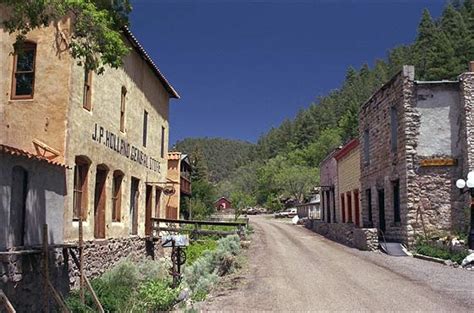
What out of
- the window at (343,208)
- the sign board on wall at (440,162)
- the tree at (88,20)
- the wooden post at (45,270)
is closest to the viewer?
the tree at (88,20)

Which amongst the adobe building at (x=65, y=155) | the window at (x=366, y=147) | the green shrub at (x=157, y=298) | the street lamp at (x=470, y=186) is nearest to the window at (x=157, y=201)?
the adobe building at (x=65, y=155)

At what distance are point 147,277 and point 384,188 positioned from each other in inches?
441

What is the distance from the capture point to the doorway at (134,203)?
68.0 ft

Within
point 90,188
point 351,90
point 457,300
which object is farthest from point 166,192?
point 351,90

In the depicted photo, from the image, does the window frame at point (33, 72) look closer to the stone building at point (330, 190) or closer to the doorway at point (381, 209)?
the doorway at point (381, 209)

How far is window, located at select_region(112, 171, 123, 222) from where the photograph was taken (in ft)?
60.7

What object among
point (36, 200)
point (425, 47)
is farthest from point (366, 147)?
point (425, 47)

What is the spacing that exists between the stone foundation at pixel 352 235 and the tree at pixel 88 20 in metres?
13.5

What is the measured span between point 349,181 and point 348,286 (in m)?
18.6

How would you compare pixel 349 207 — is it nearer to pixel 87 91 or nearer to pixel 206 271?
pixel 206 271

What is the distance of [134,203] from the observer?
832 inches

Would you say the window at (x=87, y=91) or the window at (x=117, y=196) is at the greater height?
the window at (x=87, y=91)

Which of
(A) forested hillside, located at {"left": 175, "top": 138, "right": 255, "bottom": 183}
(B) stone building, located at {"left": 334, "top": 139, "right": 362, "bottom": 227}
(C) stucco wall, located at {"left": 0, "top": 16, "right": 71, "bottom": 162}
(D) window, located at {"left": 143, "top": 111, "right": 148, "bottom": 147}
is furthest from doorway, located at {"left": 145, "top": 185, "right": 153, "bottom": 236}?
(A) forested hillside, located at {"left": 175, "top": 138, "right": 255, "bottom": 183}

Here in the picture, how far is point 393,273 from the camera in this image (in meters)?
13.3
